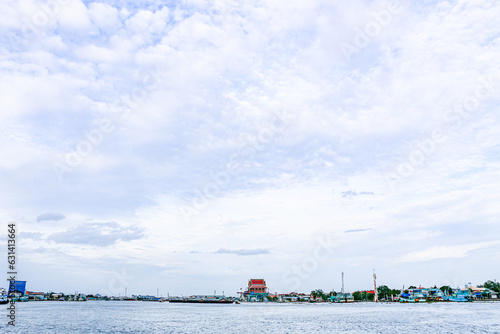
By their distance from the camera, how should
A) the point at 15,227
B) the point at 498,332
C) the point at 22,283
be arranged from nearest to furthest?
1. the point at 15,227
2. the point at 498,332
3. the point at 22,283

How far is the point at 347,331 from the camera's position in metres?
80.0

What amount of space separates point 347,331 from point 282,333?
46.4 ft

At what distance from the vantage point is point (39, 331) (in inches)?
3105

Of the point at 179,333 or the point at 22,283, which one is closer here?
the point at 179,333

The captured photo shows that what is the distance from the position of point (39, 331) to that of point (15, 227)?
4854cm

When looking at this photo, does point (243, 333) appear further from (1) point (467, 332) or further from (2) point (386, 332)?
(1) point (467, 332)

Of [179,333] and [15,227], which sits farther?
[179,333]

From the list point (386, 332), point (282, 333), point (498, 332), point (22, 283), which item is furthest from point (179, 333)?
point (22, 283)

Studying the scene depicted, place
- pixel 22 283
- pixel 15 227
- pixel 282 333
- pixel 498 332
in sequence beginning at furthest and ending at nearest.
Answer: pixel 22 283 < pixel 282 333 < pixel 498 332 < pixel 15 227

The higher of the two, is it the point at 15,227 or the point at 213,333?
the point at 15,227

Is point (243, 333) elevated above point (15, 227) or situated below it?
below

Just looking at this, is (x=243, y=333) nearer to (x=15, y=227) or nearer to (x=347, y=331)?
(x=347, y=331)

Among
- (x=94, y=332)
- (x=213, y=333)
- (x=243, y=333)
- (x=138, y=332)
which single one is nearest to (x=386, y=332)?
(x=243, y=333)

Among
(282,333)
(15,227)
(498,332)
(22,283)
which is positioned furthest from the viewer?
(22,283)
